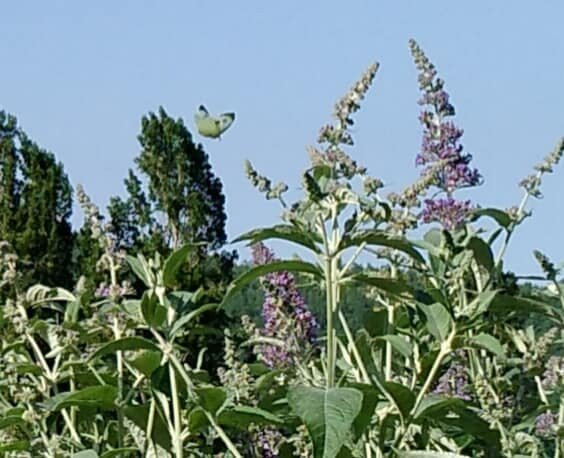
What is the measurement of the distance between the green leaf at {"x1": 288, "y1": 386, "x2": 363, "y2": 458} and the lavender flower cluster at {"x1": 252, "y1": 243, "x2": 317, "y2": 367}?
1.28ft

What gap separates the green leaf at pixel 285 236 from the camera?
1743 millimetres

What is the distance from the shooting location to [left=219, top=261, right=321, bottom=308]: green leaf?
1765mm

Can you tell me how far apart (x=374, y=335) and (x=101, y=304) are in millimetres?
461

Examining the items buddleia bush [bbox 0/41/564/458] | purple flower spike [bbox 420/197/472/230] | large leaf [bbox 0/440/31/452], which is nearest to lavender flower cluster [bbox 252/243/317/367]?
buddleia bush [bbox 0/41/564/458]

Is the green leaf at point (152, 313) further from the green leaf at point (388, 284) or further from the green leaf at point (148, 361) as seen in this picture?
the green leaf at point (388, 284)

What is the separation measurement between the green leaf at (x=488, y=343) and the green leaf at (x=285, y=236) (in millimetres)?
273

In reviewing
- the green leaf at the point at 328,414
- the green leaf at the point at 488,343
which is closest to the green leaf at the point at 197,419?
the green leaf at the point at 328,414

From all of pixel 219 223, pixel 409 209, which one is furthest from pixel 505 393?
pixel 219 223

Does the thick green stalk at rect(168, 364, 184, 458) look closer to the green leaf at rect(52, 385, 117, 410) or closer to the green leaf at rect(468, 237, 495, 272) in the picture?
the green leaf at rect(52, 385, 117, 410)

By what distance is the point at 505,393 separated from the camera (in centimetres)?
212

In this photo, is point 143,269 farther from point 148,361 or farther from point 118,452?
point 118,452

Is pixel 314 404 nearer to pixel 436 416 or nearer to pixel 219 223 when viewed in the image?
pixel 436 416

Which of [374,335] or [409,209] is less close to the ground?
[409,209]

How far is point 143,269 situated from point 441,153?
0.67m
